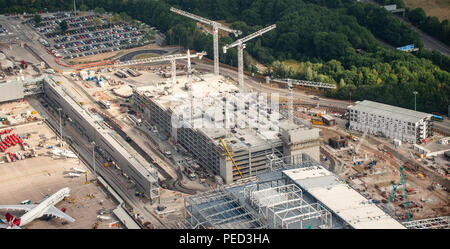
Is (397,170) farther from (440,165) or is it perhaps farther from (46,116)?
(46,116)

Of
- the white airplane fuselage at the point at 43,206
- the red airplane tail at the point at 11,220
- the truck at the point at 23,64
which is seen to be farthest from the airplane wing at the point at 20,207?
the truck at the point at 23,64

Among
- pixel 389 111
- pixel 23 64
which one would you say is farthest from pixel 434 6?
pixel 23 64

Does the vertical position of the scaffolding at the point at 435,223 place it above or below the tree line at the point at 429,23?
below

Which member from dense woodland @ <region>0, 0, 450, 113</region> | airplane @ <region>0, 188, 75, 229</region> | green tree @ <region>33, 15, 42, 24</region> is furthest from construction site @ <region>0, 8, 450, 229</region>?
green tree @ <region>33, 15, 42, 24</region>

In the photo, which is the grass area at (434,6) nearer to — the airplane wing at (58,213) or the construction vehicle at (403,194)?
the construction vehicle at (403,194)

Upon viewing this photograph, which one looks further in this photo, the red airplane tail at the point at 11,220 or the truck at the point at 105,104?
the truck at the point at 105,104
